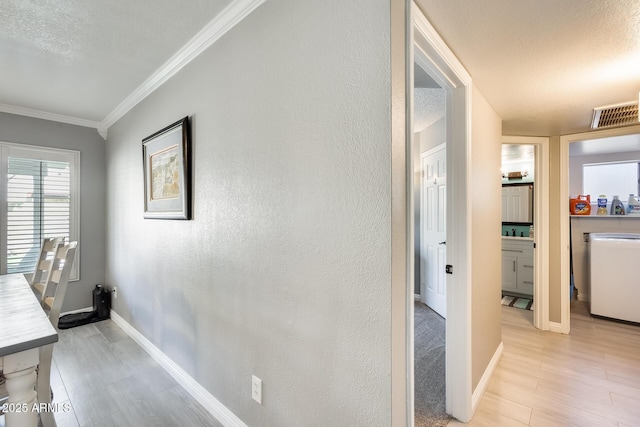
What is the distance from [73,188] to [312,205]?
377cm

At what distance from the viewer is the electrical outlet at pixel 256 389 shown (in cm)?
148

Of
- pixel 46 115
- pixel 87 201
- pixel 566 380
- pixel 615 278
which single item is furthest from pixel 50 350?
pixel 615 278

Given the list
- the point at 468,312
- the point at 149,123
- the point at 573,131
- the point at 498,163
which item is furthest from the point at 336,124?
the point at 573,131

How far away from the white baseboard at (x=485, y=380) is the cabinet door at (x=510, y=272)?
2.21m

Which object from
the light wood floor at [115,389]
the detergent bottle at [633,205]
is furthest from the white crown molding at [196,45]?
the detergent bottle at [633,205]

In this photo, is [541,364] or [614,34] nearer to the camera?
[614,34]

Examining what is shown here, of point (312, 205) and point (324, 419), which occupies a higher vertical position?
point (312, 205)

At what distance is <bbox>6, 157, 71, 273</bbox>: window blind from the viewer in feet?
10.1

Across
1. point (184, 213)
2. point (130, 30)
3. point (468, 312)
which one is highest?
point (130, 30)

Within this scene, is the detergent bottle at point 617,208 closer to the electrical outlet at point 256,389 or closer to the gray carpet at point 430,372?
the gray carpet at point 430,372

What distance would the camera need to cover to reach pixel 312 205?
1236mm

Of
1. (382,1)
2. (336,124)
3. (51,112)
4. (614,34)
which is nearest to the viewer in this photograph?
(382,1)

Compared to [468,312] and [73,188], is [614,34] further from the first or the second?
[73,188]

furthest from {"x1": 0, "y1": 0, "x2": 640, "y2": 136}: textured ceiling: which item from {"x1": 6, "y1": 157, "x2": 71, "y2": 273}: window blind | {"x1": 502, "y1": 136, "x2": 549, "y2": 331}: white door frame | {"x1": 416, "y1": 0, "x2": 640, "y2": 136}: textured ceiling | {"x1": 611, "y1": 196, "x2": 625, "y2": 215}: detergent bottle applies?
{"x1": 611, "y1": 196, "x2": 625, "y2": 215}: detergent bottle
